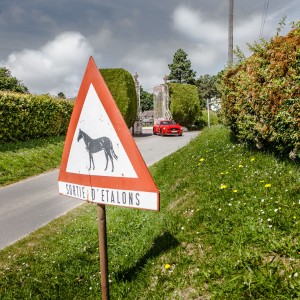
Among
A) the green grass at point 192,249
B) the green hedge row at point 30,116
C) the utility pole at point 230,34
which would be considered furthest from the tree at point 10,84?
the green grass at point 192,249

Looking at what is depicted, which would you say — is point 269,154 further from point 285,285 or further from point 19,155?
point 19,155

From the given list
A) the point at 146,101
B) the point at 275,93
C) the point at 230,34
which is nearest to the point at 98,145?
the point at 275,93

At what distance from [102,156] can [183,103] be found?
38.5 metres

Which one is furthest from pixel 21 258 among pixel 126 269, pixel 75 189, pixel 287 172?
pixel 287 172

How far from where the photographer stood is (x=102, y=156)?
224cm

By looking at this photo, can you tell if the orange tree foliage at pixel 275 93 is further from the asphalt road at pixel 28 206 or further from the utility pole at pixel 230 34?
the utility pole at pixel 230 34

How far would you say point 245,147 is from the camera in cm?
732

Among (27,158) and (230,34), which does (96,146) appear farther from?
(230,34)

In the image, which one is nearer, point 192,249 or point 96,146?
point 96,146

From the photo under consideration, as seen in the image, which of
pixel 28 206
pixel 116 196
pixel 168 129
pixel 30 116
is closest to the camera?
pixel 116 196

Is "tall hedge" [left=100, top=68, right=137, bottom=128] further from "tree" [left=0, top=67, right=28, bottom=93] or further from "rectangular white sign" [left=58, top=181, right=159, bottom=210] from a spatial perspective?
"tree" [left=0, top=67, right=28, bottom=93]

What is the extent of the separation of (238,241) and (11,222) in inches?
208

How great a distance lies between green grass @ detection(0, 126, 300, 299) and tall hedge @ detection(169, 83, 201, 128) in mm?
34539

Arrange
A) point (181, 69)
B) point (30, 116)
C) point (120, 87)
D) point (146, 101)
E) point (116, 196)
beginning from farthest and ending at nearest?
point (146, 101)
point (181, 69)
point (120, 87)
point (30, 116)
point (116, 196)
